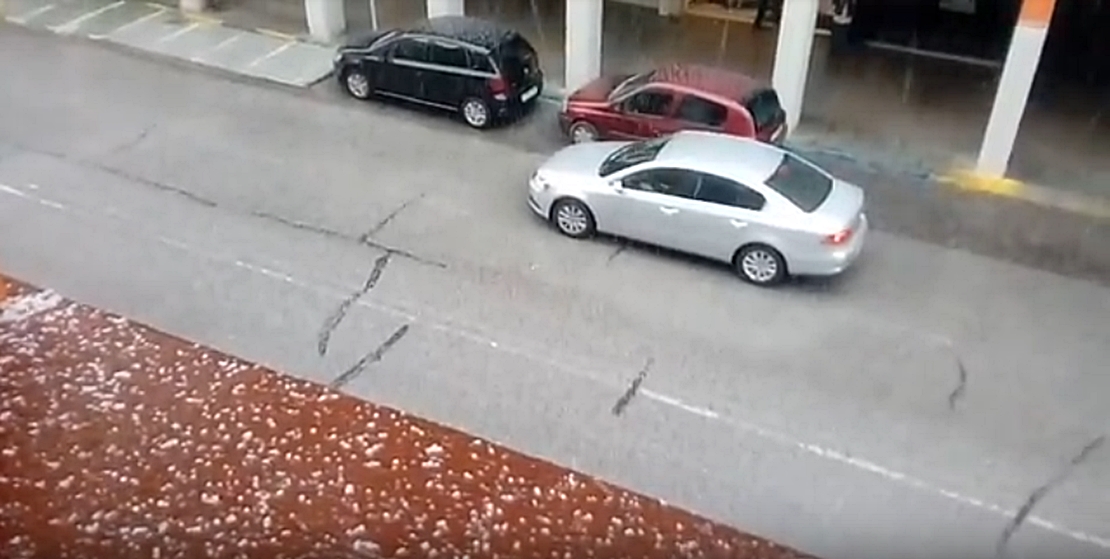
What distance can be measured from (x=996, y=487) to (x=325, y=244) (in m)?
6.34

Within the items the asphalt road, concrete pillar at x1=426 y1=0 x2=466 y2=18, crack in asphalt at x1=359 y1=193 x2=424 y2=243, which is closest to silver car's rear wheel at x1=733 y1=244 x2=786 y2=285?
the asphalt road

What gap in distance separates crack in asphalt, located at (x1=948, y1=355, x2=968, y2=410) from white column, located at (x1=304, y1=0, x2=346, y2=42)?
1011cm

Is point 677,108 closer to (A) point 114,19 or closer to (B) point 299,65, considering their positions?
(B) point 299,65

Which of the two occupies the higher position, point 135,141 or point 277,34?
point 277,34

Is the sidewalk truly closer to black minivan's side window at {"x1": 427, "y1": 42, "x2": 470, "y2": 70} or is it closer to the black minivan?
the black minivan

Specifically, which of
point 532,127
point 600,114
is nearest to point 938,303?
point 600,114

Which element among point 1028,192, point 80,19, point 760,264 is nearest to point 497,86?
point 760,264

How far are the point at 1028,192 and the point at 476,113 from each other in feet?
21.0

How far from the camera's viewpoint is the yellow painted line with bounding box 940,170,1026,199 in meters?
11.8

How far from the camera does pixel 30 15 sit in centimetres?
1590

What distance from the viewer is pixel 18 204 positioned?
10867 mm

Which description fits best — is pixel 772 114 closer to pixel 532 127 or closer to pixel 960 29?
pixel 532 127

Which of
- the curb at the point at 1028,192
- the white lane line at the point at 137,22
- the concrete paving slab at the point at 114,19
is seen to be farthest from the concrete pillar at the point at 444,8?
the curb at the point at 1028,192

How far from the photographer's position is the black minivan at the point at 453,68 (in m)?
12.7
